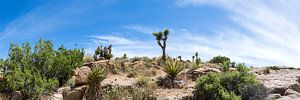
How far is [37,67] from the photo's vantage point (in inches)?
720

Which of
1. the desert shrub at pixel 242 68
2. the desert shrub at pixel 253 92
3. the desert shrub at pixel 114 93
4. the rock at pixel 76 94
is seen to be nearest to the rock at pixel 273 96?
the desert shrub at pixel 253 92

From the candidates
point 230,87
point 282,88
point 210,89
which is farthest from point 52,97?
point 282,88

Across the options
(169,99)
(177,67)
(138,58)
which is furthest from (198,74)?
(138,58)

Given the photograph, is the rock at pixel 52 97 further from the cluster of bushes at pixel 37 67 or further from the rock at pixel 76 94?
the rock at pixel 76 94

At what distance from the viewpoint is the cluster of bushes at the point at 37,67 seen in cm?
1627

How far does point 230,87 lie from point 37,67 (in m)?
9.95

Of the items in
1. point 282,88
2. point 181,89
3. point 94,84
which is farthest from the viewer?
point 181,89

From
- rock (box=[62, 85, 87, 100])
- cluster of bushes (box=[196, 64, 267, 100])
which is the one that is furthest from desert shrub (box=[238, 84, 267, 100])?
rock (box=[62, 85, 87, 100])

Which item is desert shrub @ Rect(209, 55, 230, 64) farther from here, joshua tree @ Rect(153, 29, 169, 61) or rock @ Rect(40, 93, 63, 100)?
rock @ Rect(40, 93, 63, 100)

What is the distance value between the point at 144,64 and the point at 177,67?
19.5 ft

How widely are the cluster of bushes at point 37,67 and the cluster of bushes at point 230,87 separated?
7.36m

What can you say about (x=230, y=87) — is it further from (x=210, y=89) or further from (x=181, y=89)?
(x=181, y=89)

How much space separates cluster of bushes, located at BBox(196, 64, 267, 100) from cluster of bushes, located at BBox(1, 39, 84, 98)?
290 inches

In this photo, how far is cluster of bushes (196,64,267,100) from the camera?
12.6 meters
